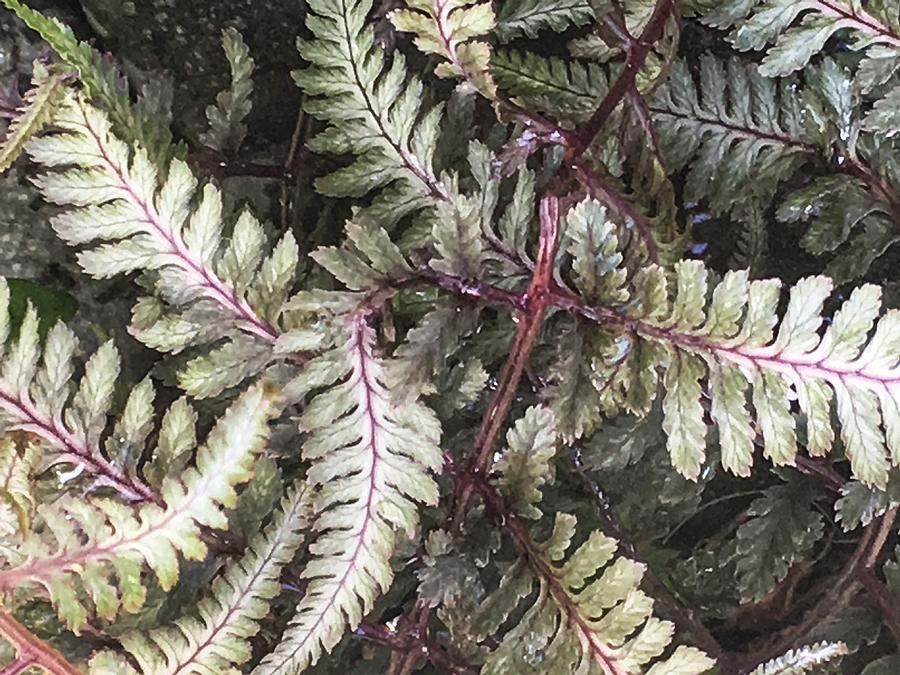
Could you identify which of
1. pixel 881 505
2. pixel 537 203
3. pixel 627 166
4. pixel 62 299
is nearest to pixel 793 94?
pixel 627 166

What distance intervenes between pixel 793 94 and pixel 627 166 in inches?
8.1

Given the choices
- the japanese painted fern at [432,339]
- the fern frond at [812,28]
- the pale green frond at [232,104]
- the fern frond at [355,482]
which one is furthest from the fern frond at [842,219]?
the pale green frond at [232,104]

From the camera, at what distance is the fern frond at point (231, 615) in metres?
0.85

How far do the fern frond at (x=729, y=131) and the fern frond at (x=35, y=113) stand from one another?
0.61 metres

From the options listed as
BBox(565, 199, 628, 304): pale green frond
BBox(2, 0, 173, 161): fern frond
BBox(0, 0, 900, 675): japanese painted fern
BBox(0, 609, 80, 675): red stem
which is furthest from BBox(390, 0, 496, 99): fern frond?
BBox(0, 609, 80, 675): red stem

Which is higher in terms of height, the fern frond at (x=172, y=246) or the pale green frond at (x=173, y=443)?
the fern frond at (x=172, y=246)

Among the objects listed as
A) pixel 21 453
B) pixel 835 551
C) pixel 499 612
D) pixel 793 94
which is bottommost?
pixel 835 551

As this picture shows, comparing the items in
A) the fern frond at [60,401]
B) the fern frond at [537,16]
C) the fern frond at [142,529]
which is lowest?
the fern frond at [142,529]

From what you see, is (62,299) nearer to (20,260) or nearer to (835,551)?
(20,260)

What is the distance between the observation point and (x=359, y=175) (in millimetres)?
959

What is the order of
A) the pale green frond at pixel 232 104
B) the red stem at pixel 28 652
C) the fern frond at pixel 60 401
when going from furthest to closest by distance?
the pale green frond at pixel 232 104
the fern frond at pixel 60 401
the red stem at pixel 28 652

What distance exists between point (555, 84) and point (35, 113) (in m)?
0.51

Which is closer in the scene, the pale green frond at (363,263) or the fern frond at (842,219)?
the pale green frond at (363,263)

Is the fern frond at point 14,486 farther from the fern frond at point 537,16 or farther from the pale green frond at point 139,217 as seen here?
the fern frond at point 537,16
